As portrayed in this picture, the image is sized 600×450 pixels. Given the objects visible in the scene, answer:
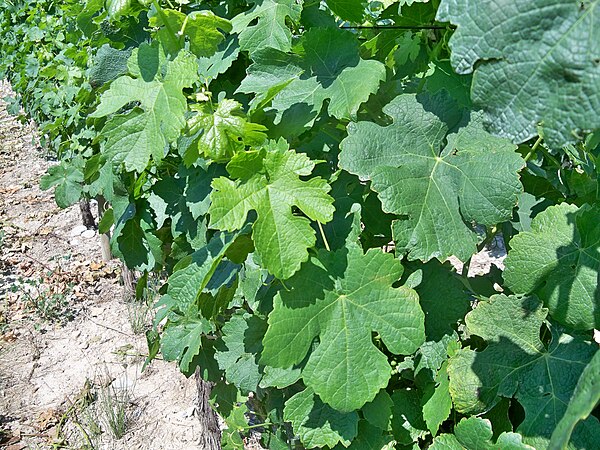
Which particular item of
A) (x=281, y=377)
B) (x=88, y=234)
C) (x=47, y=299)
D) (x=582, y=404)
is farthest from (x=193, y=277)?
(x=88, y=234)

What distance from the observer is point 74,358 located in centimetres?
418

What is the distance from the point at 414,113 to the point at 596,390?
798mm

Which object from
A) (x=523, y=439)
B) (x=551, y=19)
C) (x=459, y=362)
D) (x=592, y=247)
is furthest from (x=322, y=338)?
(x=551, y=19)

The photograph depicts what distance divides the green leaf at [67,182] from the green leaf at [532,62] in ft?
10.6

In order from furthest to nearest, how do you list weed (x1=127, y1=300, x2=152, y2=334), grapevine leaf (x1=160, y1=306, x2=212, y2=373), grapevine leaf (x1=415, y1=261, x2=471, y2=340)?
1. weed (x1=127, y1=300, x2=152, y2=334)
2. grapevine leaf (x1=160, y1=306, x2=212, y2=373)
3. grapevine leaf (x1=415, y1=261, x2=471, y2=340)

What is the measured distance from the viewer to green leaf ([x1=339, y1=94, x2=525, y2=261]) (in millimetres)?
1214

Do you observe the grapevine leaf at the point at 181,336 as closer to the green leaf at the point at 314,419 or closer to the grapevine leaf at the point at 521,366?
the green leaf at the point at 314,419

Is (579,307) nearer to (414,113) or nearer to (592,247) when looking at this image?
(592,247)

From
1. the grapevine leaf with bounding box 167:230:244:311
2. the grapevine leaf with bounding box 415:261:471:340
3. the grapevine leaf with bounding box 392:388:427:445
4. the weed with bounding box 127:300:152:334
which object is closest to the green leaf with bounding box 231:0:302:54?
the grapevine leaf with bounding box 167:230:244:311

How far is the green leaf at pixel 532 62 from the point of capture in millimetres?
614

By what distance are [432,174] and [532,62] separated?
2.16 ft

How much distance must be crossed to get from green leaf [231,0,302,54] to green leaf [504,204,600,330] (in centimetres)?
70

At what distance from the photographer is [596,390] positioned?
631 millimetres

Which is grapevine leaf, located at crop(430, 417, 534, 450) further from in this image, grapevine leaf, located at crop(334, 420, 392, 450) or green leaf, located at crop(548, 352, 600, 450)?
green leaf, located at crop(548, 352, 600, 450)
